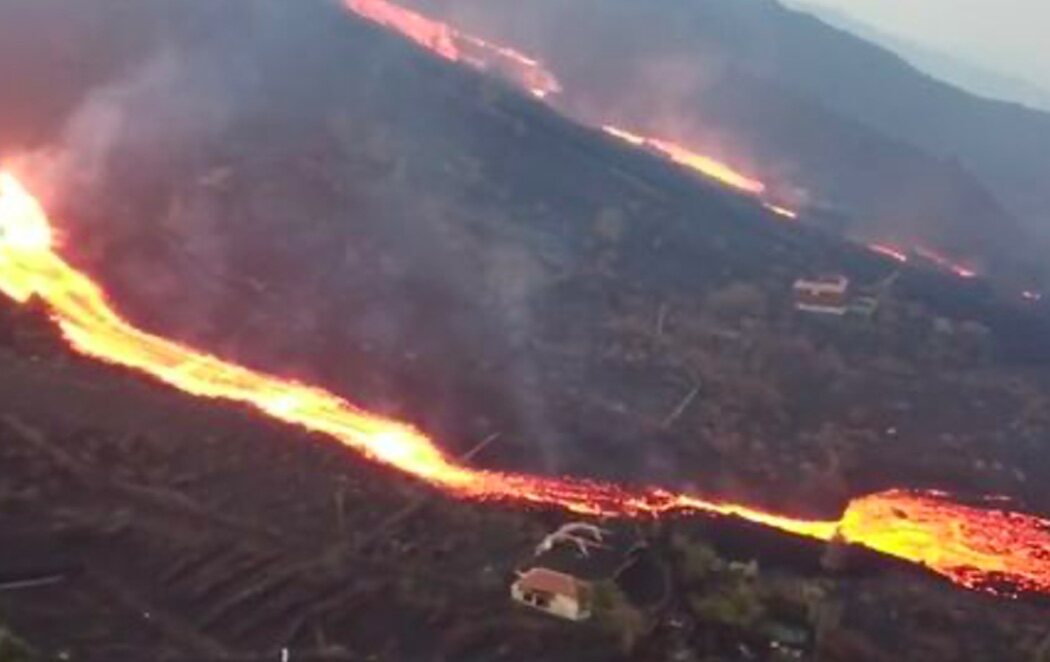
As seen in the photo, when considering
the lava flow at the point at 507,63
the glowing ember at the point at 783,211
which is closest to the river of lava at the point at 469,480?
the glowing ember at the point at 783,211

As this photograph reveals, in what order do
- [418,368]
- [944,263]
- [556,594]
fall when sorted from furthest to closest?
[944,263]
[418,368]
[556,594]

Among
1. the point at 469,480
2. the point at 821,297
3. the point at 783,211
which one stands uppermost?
the point at 469,480

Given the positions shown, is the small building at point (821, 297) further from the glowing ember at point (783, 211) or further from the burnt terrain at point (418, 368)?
the glowing ember at point (783, 211)

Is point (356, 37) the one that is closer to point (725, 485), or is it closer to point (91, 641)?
point (725, 485)

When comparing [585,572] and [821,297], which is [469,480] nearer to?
[585,572]

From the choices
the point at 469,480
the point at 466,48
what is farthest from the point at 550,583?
the point at 466,48

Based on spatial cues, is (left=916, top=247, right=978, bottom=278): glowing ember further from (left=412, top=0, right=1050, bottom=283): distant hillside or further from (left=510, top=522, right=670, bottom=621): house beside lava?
(left=510, top=522, right=670, bottom=621): house beside lava
